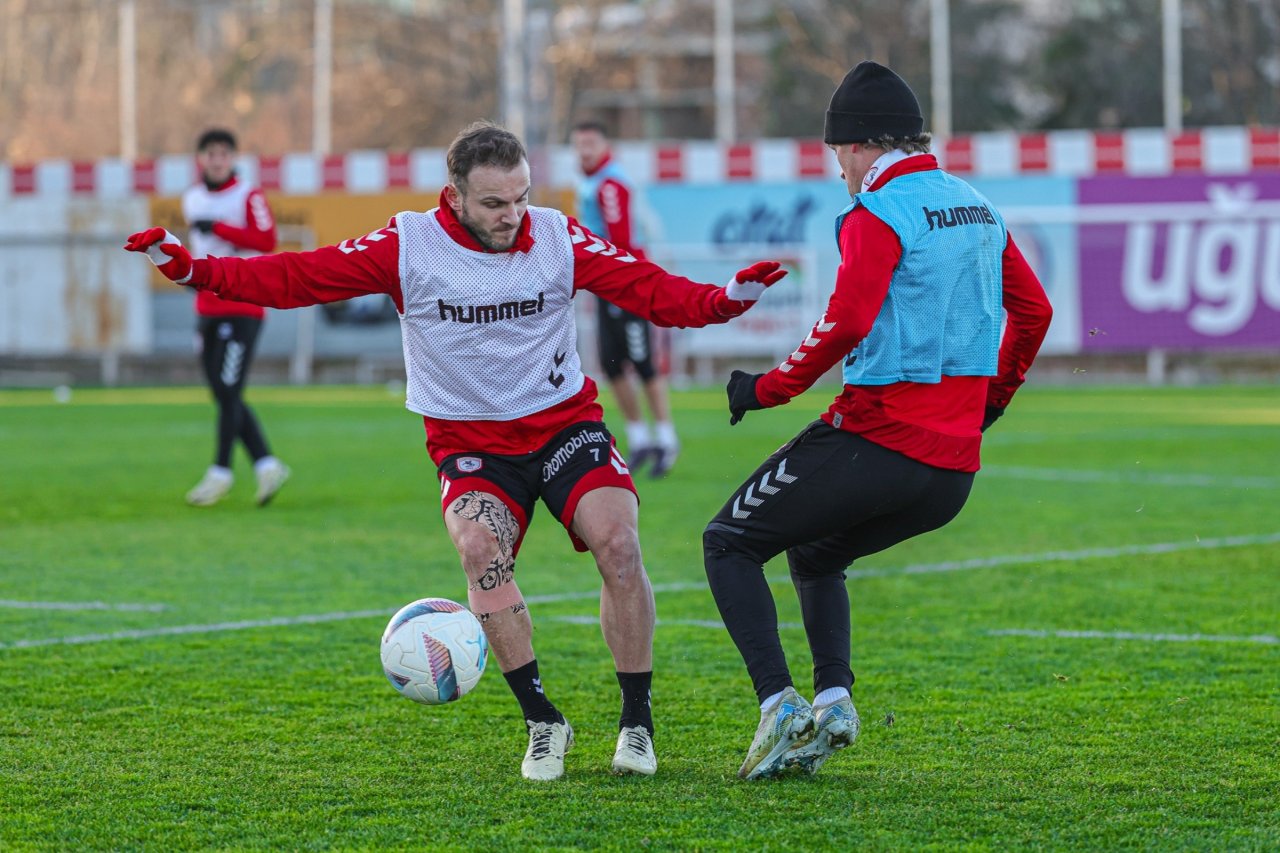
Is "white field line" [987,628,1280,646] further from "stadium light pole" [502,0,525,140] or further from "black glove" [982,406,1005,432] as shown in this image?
"stadium light pole" [502,0,525,140]

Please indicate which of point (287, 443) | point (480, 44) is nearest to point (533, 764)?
point (287, 443)

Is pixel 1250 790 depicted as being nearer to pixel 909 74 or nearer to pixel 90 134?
pixel 909 74

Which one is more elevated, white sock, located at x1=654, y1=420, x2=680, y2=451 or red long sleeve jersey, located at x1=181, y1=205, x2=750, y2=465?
red long sleeve jersey, located at x1=181, y1=205, x2=750, y2=465

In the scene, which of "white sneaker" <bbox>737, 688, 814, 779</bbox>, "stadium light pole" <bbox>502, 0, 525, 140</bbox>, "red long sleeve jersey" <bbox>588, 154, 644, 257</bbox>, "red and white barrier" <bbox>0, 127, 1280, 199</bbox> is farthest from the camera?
"stadium light pole" <bbox>502, 0, 525, 140</bbox>

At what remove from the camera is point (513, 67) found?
23.6 meters

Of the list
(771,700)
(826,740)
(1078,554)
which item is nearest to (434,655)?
(771,700)

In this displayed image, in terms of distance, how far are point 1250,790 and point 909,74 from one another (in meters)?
36.8

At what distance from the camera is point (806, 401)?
2012 cm

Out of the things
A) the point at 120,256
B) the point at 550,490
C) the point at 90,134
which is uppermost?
the point at 90,134

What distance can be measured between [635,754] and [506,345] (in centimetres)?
112

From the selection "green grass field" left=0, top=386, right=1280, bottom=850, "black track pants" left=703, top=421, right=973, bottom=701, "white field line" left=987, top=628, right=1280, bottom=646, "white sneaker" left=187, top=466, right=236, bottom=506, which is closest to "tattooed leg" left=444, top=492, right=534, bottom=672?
"green grass field" left=0, top=386, right=1280, bottom=850

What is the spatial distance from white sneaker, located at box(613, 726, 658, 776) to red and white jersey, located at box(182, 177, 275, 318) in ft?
21.1

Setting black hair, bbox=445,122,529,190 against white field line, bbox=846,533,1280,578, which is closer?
black hair, bbox=445,122,529,190

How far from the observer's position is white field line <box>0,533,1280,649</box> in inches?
264
